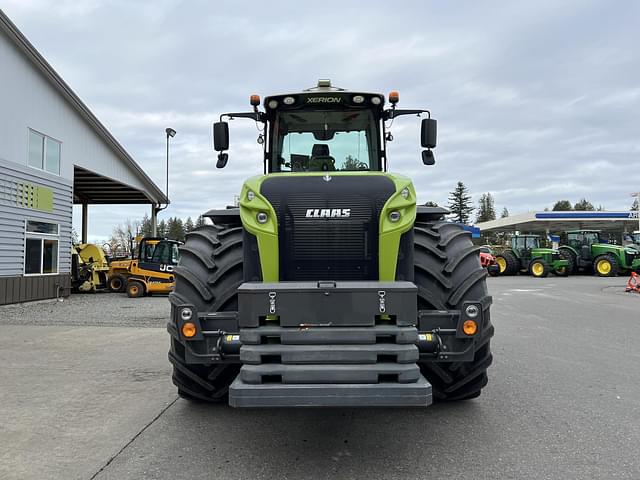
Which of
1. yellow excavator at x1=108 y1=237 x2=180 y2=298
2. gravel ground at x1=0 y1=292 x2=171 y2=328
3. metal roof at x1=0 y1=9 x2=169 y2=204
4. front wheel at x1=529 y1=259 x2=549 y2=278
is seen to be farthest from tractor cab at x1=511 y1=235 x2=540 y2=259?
gravel ground at x1=0 y1=292 x2=171 y2=328

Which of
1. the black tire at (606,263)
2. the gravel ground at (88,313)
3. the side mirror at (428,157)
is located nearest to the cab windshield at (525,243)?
the black tire at (606,263)

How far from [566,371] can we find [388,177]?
389 cm

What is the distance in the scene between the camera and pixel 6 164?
13977mm

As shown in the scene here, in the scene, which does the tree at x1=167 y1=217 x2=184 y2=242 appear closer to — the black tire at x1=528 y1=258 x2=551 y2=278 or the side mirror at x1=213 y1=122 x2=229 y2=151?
the black tire at x1=528 y1=258 x2=551 y2=278

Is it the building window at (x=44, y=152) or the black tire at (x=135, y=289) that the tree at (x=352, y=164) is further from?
the black tire at (x=135, y=289)

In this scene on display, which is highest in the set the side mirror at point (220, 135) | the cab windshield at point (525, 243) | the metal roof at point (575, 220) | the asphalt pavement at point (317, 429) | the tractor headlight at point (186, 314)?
the metal roof at point (575, 220)

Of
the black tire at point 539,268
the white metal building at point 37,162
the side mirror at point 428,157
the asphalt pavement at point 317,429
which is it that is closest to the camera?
the asphalt pavement at point 317,429

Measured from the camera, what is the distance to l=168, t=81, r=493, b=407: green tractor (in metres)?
3.21

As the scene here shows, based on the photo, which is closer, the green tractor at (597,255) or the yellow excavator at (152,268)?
the yellow excavator at (152,268)

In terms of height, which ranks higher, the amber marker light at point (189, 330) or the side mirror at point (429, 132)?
the side mirror at point (429, 132)

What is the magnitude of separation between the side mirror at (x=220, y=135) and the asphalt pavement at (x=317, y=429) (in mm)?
2609

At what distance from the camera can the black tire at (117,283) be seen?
2117 centimetres

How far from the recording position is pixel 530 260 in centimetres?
3142

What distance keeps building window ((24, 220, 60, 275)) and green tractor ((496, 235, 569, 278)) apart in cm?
2455
